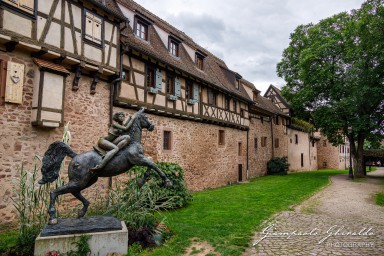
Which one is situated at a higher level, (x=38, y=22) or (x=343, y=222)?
(x=38, y=22)

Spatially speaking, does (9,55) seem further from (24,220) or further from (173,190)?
(173,190)

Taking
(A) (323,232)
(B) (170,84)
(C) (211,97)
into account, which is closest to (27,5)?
(B) (170,84)

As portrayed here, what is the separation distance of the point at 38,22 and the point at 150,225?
674 cm

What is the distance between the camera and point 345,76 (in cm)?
2003

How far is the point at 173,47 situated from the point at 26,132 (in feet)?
31.7

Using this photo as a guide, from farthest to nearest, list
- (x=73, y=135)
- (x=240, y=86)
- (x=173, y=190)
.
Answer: (x=240, y=86) → (x=173, y=190) → (x=73, y=135)

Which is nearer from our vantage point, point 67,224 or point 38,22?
point 67,224

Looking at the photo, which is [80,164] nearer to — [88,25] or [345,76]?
[88,25]

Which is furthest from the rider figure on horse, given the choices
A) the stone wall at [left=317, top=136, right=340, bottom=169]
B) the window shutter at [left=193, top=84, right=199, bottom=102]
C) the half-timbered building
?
the stone wall at [left=317, top=136, right=340, bottom=169]

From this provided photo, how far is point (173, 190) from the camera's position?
1020 cm

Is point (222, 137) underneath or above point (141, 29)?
underneath

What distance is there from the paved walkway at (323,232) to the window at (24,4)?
28.3 ft

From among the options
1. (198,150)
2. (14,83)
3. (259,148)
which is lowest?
(198,150)

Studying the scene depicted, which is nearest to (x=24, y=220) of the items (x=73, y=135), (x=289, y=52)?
(x=73, y=135)
